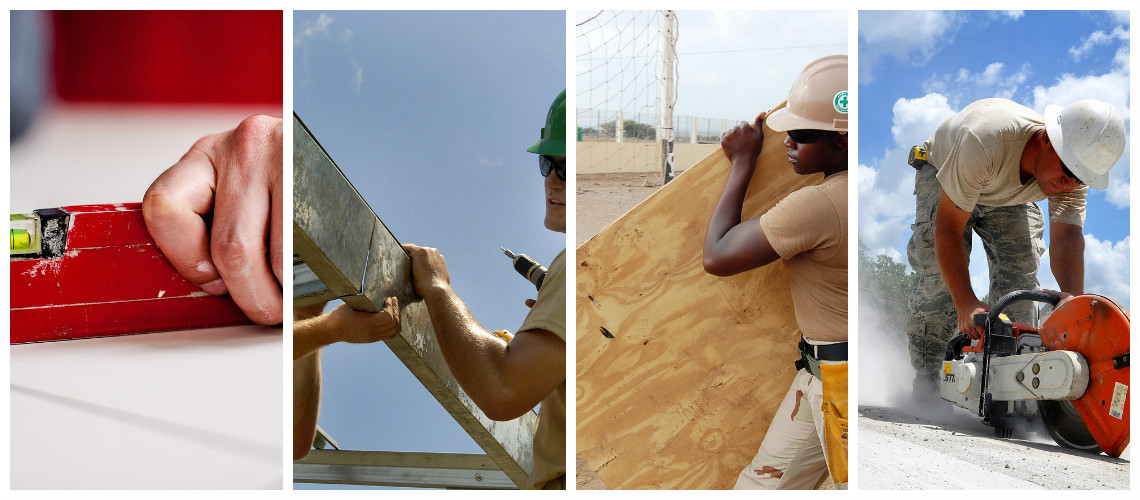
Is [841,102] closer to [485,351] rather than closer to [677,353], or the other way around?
[677,353]

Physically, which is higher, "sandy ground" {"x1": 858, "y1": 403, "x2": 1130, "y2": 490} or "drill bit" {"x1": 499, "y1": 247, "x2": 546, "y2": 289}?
"drill bit" {"x1": 499, "y1": 247, "x2": 546, "y2": 289}

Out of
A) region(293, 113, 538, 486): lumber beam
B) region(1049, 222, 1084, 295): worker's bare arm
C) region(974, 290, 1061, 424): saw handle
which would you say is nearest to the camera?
region(293, 113, 538, 486): lumber beam

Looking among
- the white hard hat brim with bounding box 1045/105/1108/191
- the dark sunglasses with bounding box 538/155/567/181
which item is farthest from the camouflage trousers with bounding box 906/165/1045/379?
the dark sunglasses with bounding box 538/155/567/181

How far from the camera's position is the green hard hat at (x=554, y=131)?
133 inches

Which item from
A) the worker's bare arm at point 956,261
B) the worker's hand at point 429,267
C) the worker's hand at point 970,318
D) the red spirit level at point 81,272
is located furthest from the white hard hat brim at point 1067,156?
the red spirit level at point 81,272

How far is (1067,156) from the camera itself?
11.4 feet

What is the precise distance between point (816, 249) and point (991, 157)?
923 millimetres

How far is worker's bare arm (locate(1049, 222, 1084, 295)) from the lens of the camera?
3.50 m

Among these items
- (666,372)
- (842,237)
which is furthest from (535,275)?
(842,237)

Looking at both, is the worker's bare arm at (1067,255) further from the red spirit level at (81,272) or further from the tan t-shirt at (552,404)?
the red spirit level at (81,272)

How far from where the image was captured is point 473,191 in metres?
3.44

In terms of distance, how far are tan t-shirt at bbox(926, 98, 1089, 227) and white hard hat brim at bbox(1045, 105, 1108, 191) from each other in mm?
45

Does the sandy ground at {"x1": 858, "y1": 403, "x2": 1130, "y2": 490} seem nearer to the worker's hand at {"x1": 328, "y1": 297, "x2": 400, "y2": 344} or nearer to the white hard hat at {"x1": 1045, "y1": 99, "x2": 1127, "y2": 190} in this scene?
the white hard hat at {"x1": 1045, "y1": 99, "x2": 1127, "y2": 190}

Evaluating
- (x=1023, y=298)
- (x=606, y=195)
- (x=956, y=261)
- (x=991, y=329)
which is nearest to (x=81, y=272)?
(x=606, y=195)
